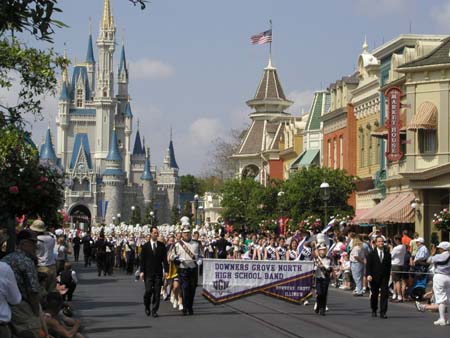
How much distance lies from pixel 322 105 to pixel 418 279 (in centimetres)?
4725

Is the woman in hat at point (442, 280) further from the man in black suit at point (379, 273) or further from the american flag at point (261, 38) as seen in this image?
the american flag at point (261, 38)

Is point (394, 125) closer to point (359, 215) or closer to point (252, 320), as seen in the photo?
point (359, 215)

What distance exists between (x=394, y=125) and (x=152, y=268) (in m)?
24.7

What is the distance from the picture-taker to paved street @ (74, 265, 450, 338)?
61.9 feet

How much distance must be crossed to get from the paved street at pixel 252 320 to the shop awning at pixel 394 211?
52.2 ft

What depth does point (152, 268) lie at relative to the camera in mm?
23078

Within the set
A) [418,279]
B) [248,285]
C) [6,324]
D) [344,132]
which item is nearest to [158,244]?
[248,285]

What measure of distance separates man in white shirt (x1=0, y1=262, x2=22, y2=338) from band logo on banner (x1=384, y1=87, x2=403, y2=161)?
35703 mm

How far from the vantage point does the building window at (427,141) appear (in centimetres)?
4434

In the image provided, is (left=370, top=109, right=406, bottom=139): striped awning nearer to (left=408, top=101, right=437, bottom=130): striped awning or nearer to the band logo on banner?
the band logo on banner

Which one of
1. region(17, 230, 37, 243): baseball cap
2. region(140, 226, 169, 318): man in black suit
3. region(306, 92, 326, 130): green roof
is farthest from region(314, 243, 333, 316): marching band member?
region(306, 92, 326, 130): green roof

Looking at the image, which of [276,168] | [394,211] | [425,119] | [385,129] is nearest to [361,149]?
[385,129]

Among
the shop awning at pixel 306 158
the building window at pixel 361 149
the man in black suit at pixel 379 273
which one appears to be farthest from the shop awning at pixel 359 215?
the man in black suit at pixel 379 273

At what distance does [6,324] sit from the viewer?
1142 cm
